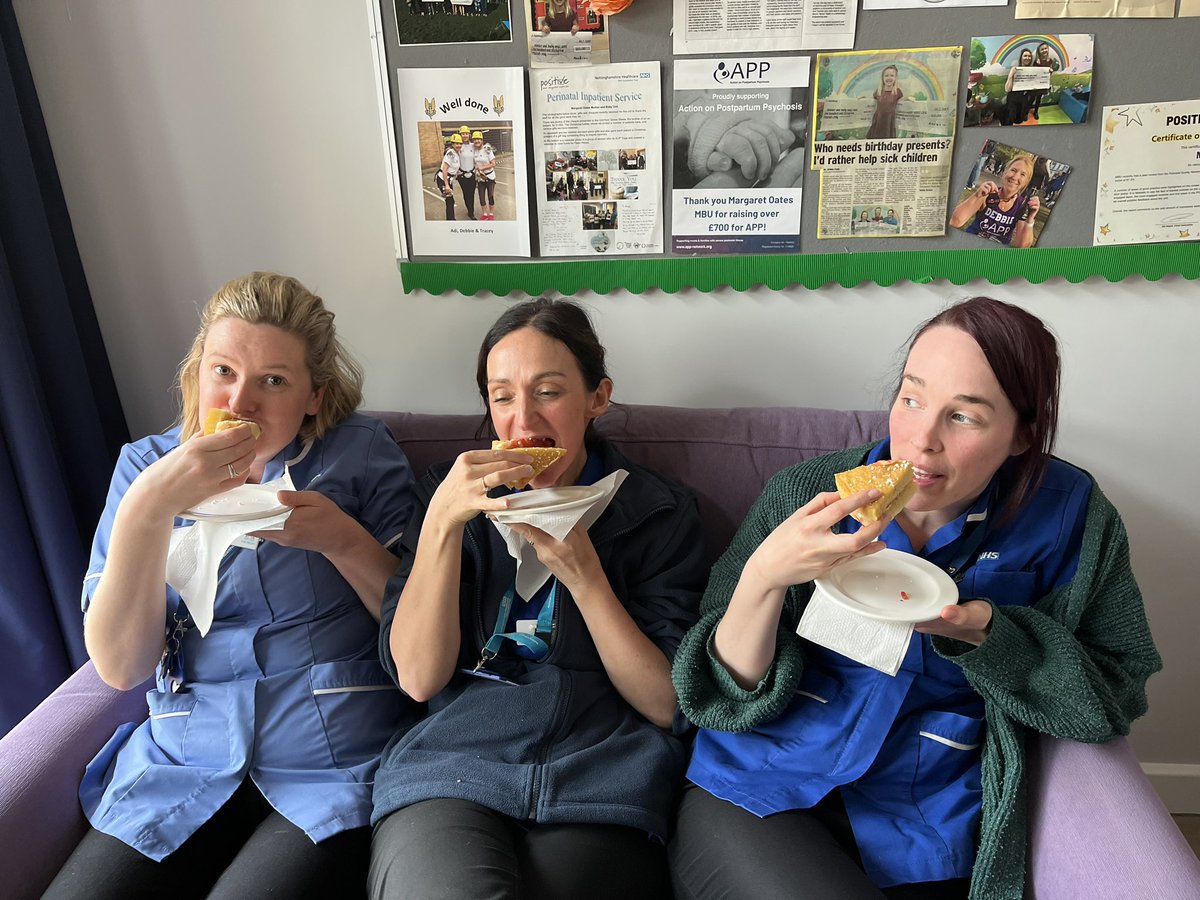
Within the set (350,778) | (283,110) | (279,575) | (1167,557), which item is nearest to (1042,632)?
(1167,557)

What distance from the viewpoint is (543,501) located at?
1.43 meters

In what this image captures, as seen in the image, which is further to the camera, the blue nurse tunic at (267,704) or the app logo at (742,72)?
the app logo at (742,72)

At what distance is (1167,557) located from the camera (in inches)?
84.6

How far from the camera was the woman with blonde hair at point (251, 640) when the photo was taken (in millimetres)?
1387

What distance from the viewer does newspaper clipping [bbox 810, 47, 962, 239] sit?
185 centimetres

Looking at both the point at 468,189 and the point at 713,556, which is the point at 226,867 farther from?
the point at 468,189

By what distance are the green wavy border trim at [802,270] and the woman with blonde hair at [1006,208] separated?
42 millimetres

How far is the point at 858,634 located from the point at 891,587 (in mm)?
140

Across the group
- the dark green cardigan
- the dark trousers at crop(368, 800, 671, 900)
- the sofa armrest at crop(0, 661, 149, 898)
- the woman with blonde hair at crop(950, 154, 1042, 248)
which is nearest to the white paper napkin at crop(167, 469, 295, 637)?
the sofa armrest at crop(0, 661, 149, 898)

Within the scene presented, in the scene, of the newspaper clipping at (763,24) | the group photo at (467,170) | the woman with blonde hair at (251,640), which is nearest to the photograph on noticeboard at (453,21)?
the group photo at (467,170)

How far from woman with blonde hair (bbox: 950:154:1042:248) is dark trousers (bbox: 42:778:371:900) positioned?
6.34 ft

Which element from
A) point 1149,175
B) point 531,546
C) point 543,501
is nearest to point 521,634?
point 531,546

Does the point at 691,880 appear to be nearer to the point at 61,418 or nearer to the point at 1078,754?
the point at 1078,754

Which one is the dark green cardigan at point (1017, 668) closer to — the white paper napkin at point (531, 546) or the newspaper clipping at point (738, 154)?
the white paper napkin at point (531, 546)
